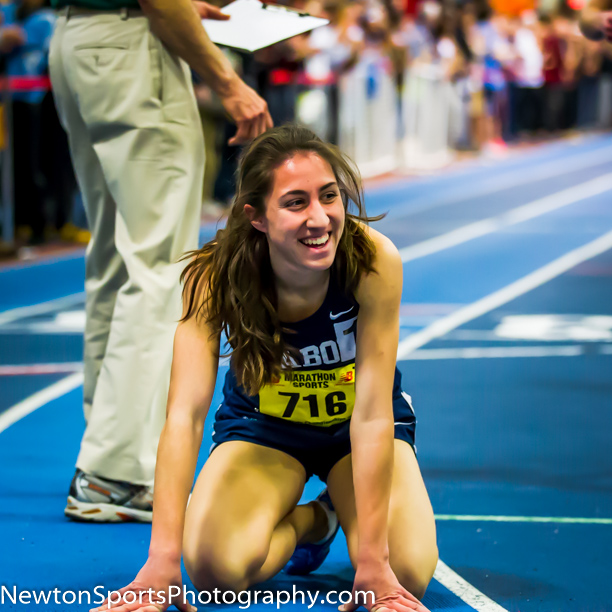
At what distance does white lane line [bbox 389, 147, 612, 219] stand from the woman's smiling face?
385 inches

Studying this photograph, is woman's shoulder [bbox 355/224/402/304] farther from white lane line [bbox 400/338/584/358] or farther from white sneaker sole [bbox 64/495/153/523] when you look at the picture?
white lane line [bbox 400/338/584/358]

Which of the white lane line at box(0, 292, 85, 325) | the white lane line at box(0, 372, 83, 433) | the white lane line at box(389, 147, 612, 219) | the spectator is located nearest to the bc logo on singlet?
the white lane line at box(0, 372, 83, 433)

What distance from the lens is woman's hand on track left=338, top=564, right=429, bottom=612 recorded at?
9.37 feet

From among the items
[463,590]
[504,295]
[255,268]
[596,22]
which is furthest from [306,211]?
[504,295]

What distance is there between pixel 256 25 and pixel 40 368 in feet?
8.73

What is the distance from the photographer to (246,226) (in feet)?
10.1

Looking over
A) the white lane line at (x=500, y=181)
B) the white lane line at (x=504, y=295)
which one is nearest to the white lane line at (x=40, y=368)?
the white lane line at (x=504, y=295)

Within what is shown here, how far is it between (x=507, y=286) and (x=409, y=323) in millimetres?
1605

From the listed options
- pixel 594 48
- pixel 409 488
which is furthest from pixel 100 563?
pixel 594 48

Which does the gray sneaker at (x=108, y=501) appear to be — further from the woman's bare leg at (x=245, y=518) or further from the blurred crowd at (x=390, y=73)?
the blurred crowd at (x=390, y=73)

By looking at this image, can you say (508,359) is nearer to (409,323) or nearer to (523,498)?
(409,323)

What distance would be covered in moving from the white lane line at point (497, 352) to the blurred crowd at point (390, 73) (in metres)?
1.67

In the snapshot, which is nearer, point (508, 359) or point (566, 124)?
point (508, 359)

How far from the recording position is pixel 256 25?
3.97 meters
